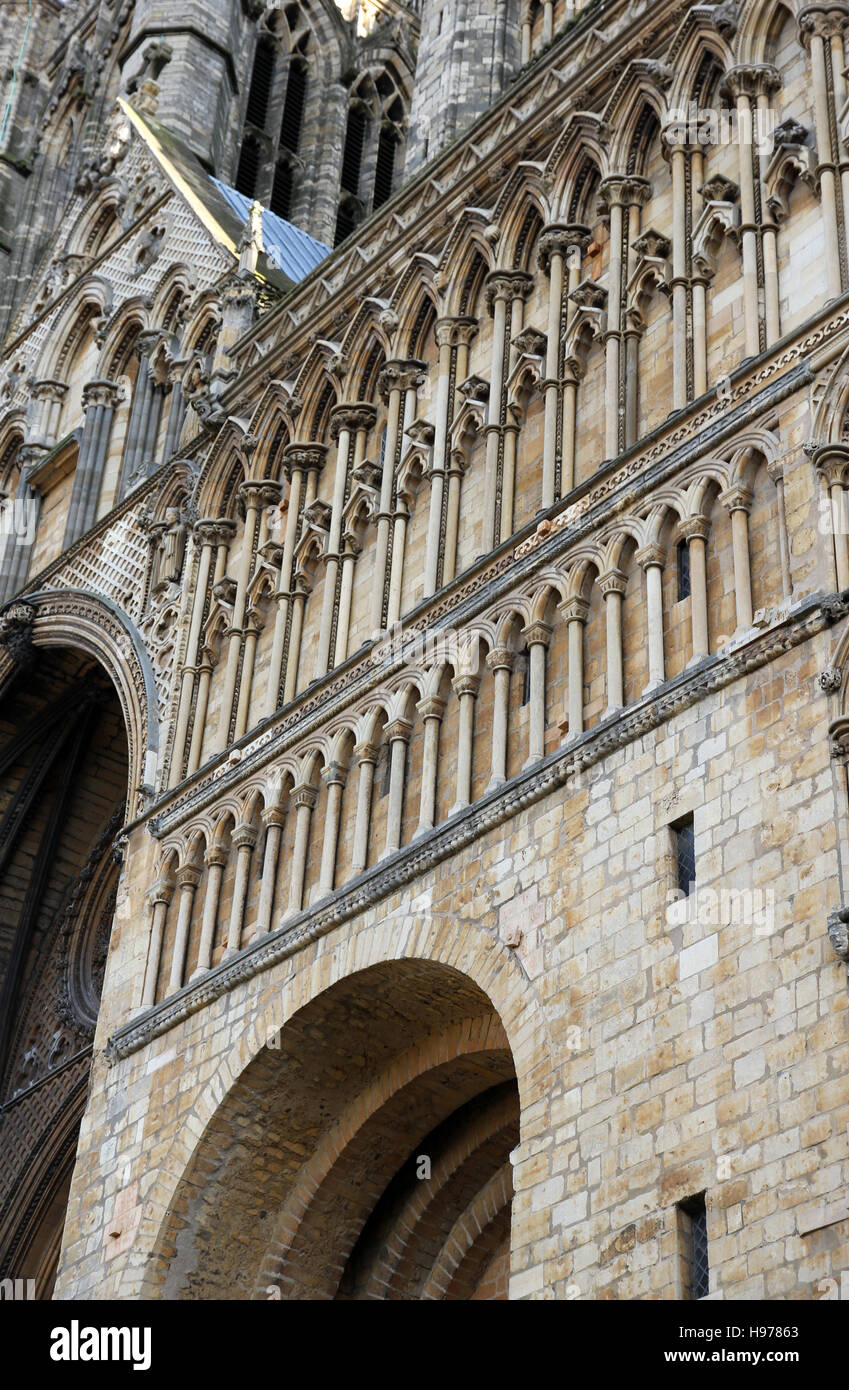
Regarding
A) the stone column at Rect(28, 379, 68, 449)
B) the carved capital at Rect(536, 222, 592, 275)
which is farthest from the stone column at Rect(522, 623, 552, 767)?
the stone column at Rect(28, 379, 68, 449)

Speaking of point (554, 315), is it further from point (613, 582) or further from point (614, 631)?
point (614, 631)

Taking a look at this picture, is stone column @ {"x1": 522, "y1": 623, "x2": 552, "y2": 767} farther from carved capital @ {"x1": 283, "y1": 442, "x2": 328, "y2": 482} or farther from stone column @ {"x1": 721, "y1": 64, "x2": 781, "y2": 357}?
carved capital @ {"x1": 283, "y1": 442, "x2": 328, "y2": 482}

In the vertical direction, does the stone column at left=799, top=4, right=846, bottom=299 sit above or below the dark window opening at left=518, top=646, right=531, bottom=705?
above

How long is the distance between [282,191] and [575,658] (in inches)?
888

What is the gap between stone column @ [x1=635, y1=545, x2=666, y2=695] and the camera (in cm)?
A: 1420

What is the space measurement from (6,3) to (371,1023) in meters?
30.9

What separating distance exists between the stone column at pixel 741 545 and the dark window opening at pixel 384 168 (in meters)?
23.5

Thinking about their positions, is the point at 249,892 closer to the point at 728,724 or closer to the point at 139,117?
the point at 728,724

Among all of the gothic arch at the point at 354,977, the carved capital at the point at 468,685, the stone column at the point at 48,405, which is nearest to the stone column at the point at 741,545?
the carved capital at the point at 468,685

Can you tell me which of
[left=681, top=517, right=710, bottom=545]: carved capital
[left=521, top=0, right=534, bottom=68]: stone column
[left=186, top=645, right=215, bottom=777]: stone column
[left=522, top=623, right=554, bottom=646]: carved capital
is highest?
[left=521, top=0, right=534, bottom=68]: stone column

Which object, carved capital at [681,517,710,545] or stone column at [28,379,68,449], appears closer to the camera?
carved capital at [681,517,710,545]

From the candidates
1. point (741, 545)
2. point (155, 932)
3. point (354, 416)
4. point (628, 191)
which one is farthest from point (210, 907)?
point (628, 191)

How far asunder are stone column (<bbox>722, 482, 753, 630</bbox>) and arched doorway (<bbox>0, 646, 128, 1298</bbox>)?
1078 centimetres

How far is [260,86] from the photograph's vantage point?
37094 millimetres
